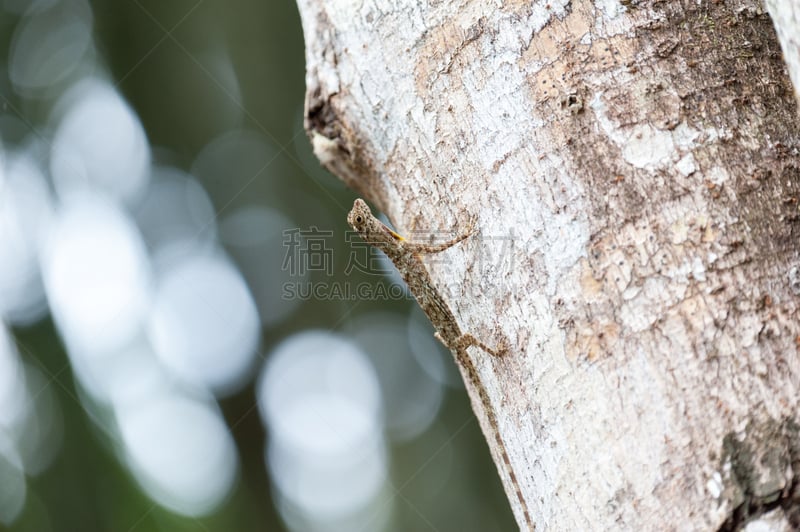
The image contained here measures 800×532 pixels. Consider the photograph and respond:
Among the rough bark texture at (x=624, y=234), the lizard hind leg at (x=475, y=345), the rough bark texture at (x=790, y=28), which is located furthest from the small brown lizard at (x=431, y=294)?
the rough bark texture at (x=790, y=28)

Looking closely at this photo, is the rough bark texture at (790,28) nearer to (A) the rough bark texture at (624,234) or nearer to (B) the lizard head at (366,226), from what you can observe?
(A) the rough bark texture at (624,234)

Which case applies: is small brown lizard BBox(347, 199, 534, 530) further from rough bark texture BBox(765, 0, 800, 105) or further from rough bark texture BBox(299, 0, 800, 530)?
rough bark texture BBox(765, 0, 800, 105)

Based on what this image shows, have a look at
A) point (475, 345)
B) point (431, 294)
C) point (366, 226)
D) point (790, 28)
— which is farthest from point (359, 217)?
point (790, 28)

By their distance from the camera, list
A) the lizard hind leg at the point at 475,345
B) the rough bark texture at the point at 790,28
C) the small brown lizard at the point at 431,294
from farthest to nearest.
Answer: the small brown lizard at the point at 431,294 < the lizard hind leg at the point at 475,345 < the rough bark texture at the point at 790,28

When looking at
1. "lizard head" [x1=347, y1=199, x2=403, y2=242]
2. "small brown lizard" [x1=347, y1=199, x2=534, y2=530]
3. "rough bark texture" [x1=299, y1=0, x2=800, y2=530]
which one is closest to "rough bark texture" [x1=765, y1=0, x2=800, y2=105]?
"rough bark texture" [x1=299, y1=0, x2=800, y2=530]

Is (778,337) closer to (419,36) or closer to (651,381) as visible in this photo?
(651,381)
